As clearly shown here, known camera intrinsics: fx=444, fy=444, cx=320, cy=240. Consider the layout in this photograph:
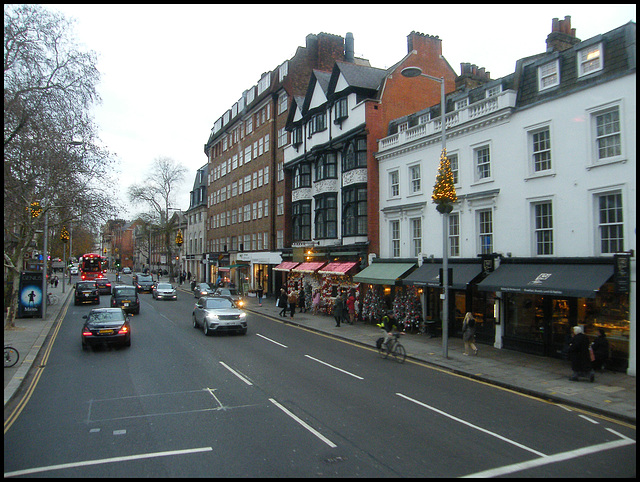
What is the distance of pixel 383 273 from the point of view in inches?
907

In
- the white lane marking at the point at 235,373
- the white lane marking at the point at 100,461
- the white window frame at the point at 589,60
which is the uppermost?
the white window frame at the point at 589,60

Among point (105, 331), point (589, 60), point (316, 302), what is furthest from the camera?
point (316, 302)

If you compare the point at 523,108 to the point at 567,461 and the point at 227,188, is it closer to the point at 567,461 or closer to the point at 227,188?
the point at 567,461

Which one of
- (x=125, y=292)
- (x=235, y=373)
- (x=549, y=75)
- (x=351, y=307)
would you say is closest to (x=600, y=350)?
(x=549, y=75)

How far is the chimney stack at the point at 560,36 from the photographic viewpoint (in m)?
19.4

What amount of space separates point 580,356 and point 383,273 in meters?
11.7

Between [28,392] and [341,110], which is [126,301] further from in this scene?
[341,110]

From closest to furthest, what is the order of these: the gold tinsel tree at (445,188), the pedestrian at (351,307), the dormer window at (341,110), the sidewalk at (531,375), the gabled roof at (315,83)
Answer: the sidewalk at (531,375) → the gold tinsel tree at (445,188) → the pedestrian at (351,307) → the dormer window at (341,110) → the gabled roof at (315,83)

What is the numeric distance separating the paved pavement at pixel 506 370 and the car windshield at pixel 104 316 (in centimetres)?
213

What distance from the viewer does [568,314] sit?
593 inches

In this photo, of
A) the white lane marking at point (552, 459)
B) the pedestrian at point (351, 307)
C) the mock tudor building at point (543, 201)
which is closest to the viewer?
the white lane marking at point (552, 459)

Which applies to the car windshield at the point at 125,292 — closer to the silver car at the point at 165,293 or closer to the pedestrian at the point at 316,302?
the silver car at the point at 165,293

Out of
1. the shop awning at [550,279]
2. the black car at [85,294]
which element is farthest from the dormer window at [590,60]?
the black car at [85,294]

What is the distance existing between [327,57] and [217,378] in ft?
125
